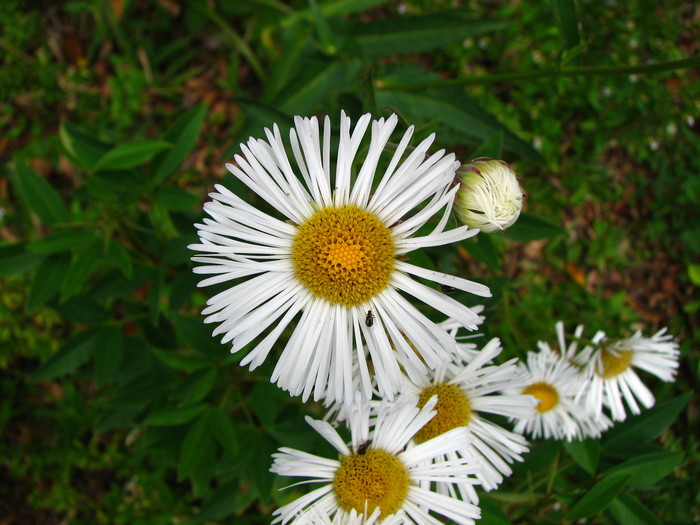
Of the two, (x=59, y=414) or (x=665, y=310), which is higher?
(x=665, y=310)

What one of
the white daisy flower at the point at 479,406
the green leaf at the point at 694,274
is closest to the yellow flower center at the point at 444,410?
the white daisy flower at the point at 479,406

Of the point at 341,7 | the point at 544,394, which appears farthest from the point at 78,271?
the point at 341,7

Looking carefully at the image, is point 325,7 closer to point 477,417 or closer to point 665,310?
point 477,417

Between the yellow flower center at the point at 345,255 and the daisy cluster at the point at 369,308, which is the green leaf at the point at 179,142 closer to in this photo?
the daisy cluster at the point at 369,308

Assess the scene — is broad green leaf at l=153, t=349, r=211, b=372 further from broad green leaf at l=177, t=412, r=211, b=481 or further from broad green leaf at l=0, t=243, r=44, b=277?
broad green leaf at l=0, t=243, r=44, b=277

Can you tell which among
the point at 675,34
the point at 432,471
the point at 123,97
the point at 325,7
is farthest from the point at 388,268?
the point at 675,34

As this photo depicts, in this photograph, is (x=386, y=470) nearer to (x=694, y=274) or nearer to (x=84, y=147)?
(x=84, y=147)
